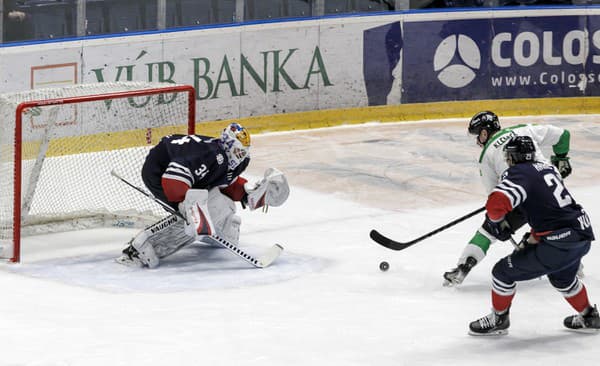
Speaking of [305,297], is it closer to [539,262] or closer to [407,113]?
[539,262]

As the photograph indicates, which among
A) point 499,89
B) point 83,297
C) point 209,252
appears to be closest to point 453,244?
point 209,252

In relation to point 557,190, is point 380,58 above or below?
above

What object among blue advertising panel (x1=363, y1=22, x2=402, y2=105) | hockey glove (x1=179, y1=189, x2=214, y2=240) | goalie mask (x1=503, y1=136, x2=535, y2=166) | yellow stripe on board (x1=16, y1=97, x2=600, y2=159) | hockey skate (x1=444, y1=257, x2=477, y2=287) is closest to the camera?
goalie mask (x1=503, y1=136, x2=535, y2=166)

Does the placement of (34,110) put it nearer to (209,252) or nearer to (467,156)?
(209,252)

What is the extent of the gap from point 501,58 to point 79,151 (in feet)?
17.0

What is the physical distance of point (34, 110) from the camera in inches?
296

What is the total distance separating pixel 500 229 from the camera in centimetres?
642

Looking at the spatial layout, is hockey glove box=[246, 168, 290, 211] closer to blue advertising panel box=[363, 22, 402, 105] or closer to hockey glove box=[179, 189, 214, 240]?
hockey glove box=[179, 189, 214, 240]

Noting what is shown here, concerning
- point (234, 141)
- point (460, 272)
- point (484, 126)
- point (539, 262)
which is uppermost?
point (484, 126)

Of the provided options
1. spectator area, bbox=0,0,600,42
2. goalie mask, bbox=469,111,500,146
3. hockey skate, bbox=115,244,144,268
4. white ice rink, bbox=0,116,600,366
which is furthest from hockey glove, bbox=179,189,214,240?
spectator area, bbox=0,0,600,42

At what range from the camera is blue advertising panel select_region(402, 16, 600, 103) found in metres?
12.0

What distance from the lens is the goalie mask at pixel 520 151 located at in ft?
18.1

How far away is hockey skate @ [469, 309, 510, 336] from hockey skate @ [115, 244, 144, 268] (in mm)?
2102

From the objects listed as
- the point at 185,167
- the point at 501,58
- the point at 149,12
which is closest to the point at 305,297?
the point at 185,167
